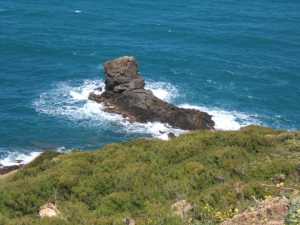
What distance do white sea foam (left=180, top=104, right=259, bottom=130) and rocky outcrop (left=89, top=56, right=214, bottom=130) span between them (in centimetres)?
186

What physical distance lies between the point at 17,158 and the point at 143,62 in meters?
32.5

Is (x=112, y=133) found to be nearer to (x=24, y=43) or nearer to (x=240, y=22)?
(x=24, y=43)

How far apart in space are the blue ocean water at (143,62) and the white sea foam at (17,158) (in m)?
0.31

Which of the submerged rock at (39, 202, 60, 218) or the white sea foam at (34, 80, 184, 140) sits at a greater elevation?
the submerged rock at (39, 202, 60, 218)

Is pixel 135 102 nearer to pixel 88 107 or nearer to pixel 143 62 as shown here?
pixel 88 107

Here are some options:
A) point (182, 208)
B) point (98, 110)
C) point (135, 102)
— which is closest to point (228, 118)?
point (135, 102)

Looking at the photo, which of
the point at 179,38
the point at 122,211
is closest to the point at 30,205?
the point at 122,211

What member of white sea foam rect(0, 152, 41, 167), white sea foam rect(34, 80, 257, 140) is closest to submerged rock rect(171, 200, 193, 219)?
white sea foam rect(0, 152, 41, 167)

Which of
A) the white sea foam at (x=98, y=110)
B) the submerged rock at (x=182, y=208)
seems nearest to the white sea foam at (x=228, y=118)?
the white sea foam at (x=98, y=110)

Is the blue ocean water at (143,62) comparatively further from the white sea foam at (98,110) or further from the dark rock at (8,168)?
the dark rock at (8,168)

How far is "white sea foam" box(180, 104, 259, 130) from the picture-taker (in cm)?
7350

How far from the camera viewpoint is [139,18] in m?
108

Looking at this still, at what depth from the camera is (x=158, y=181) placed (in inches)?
1035

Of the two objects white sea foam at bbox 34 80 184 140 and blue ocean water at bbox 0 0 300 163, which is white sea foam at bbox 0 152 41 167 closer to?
blue ocean water at bbox 0 0 300 163
